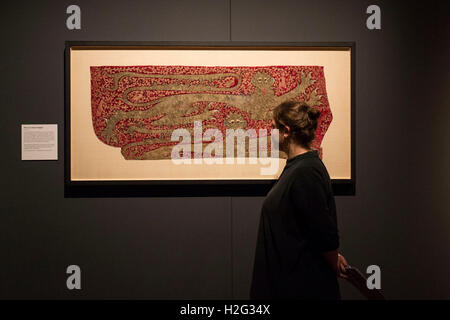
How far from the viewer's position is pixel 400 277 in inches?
78.4

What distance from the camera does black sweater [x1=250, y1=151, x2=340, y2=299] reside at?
1.38 meters

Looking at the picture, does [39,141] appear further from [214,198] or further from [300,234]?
[300,234]

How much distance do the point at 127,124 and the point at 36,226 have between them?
29.5 inches

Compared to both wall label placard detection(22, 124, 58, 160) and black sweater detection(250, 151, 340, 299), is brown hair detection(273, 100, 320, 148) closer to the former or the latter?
black sweater detection(250, 151, 340, 299)

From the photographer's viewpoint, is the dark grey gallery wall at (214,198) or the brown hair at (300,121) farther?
the dark grey gallery wall at (214,198)

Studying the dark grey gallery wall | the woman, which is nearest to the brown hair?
the woman

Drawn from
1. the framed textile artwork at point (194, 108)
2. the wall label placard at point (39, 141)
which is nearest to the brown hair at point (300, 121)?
the framed textile artwork at point (194, 108)

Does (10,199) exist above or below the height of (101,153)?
below

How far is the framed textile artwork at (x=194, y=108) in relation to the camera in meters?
1.90

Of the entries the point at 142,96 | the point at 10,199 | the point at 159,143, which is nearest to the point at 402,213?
the point at 159,143

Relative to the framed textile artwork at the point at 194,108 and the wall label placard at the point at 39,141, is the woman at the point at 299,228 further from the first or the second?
the wall label placard at the point at 39,141

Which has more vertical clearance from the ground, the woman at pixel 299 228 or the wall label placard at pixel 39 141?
the wall label placard at pixel 39 141

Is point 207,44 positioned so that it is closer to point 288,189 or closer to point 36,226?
point 288,189

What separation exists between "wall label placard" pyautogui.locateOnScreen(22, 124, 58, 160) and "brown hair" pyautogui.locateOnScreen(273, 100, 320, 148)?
1.26m
